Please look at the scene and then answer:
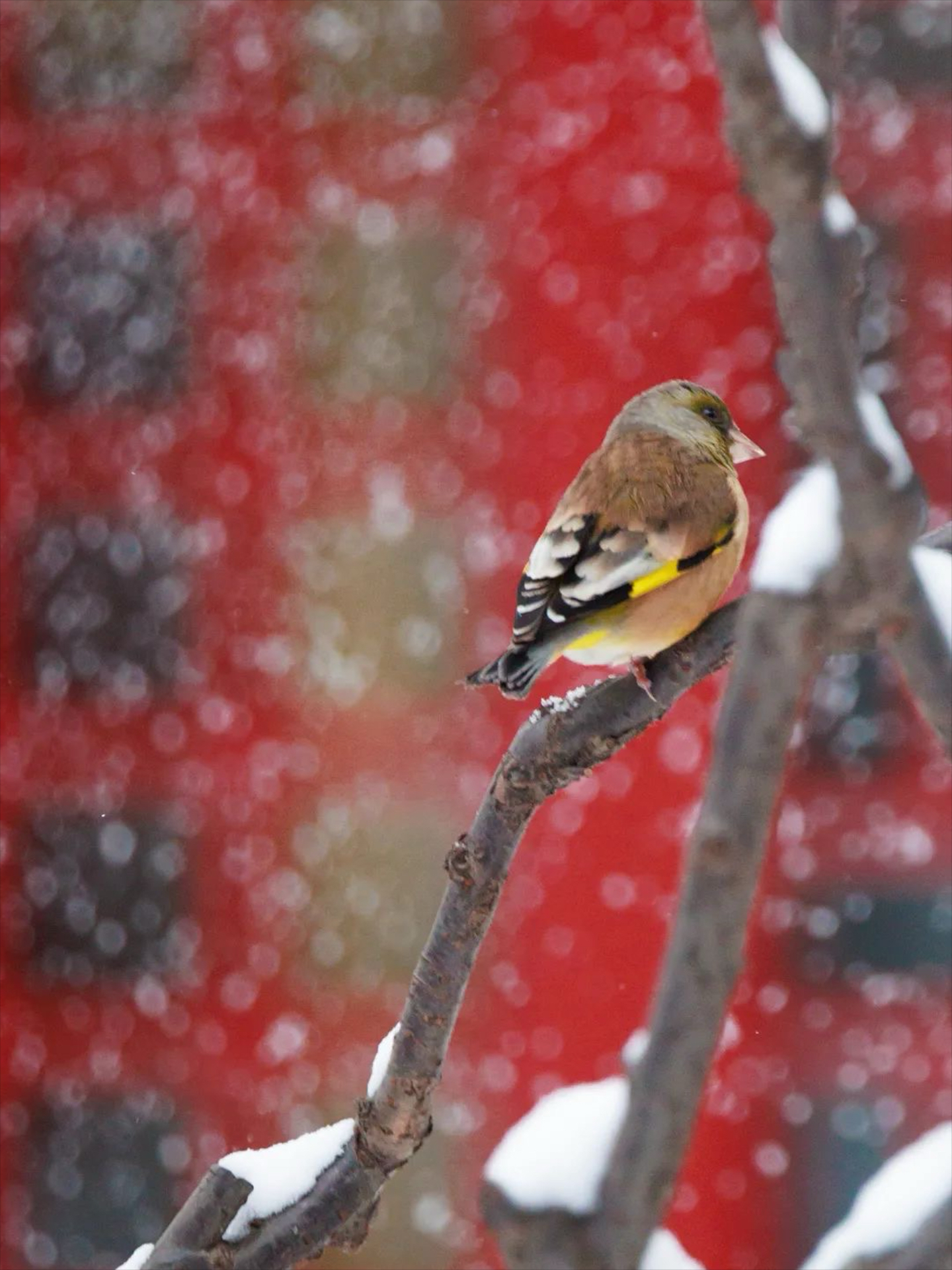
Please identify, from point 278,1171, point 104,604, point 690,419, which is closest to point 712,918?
point 278,1171

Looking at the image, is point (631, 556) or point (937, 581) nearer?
point (937, 581)

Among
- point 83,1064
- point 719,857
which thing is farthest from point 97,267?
point 719,857

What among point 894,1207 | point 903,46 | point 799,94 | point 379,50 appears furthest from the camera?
point 379,50

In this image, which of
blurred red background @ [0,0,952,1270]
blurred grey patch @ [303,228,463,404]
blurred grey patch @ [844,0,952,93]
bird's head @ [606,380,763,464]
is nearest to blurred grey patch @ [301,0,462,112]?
blurred red background @ [0,0,952,1270]

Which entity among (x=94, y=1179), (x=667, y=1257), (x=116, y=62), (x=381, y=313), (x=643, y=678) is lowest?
(x=94, y=1179)

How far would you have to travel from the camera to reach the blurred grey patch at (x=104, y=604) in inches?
53.1

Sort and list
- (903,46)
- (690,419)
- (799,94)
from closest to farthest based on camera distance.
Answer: (799,94), (690,419), (903,46)

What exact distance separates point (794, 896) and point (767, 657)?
1066 mm

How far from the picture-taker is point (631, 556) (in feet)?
1.53

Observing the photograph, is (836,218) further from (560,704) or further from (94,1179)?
(94,1179)

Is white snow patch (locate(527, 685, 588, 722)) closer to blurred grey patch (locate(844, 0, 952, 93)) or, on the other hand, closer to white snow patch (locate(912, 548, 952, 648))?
white snow patch (locate(912, 548, 952, 648))

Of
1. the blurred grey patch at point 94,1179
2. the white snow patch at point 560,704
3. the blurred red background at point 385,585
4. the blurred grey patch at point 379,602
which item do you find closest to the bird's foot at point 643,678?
the white snow patch at point 560,704

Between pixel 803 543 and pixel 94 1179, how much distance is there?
Answer: 4.51 feet

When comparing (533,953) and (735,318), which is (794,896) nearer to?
(533,953)
